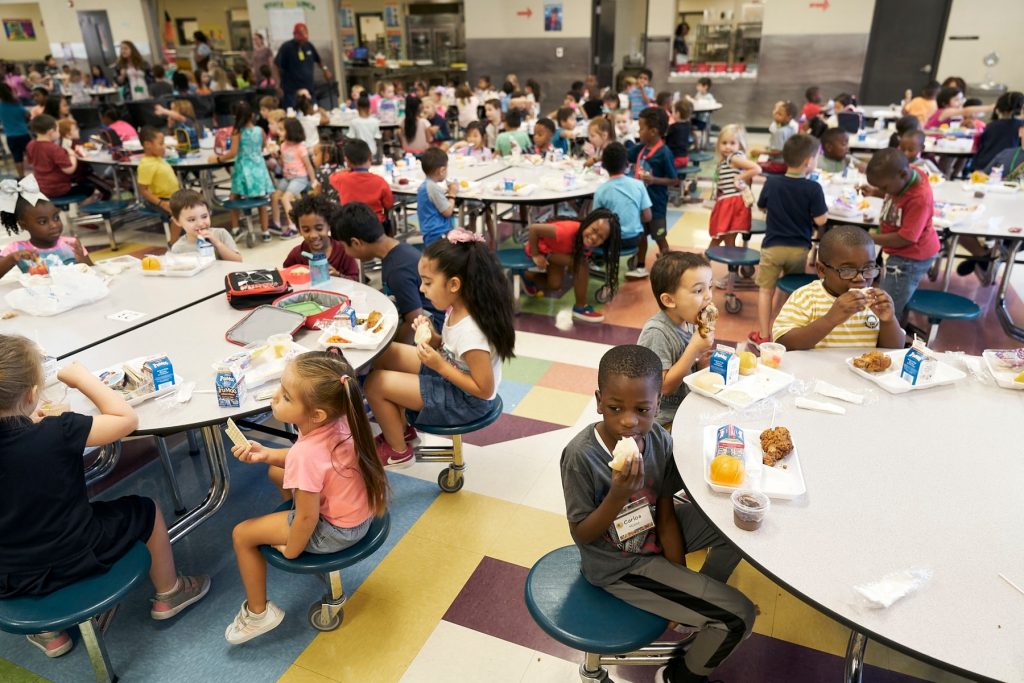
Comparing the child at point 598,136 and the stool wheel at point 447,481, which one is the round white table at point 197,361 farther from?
the child at point 598,136

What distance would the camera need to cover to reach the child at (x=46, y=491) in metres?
2.01

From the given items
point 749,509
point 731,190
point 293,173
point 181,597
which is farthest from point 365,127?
point 749,509

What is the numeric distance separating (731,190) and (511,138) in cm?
274

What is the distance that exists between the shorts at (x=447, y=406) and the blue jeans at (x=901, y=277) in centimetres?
291

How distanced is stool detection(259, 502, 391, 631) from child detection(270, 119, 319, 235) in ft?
18.0

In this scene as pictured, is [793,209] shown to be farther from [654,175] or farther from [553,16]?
[553,16]

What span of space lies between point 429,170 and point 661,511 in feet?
13.3

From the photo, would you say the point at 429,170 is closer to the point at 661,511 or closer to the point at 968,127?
the point at 661,511

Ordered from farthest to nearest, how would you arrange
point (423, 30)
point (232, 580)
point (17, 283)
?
point (423, 30) → point (17, 283) → point (232, 580)

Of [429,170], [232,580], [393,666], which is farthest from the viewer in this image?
[429,170]

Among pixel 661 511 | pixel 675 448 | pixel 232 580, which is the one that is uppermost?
pixel 675 448

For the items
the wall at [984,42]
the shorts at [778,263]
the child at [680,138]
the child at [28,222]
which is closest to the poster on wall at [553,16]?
the wall at [984,42]

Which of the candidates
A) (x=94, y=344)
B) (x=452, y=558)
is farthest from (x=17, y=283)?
(x=452, y=558)

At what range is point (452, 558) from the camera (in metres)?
2.95
